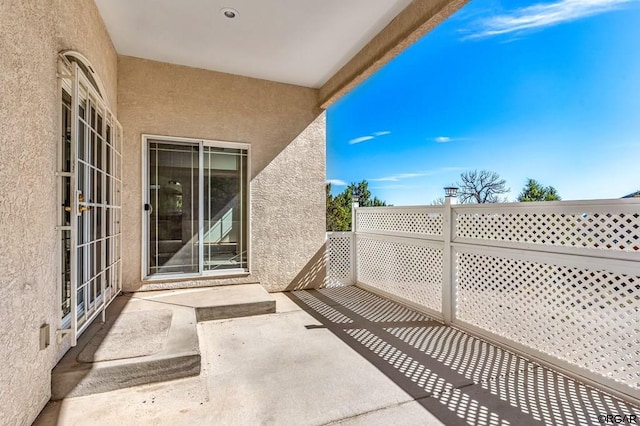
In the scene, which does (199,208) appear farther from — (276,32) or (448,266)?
(448,266)

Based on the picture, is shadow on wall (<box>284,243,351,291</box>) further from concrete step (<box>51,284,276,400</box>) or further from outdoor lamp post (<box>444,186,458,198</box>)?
outdoor lamp post (<box>444,186,458,198</box>)

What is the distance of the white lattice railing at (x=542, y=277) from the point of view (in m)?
2.52

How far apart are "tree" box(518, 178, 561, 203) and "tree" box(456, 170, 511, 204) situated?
5.85ft

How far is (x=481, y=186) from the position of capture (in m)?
16.8

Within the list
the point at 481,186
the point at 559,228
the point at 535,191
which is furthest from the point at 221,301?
the point at 535,191

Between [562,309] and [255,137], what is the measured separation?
4687 mm

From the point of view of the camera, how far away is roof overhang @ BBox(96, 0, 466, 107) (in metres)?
3.43

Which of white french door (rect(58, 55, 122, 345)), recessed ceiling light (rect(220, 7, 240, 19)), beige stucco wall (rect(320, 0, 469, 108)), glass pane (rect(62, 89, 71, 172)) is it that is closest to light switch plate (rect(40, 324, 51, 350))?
white french door (rect(58, 55, 122, 345))

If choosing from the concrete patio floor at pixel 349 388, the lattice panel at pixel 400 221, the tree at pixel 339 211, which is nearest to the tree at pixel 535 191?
the tree at pixel 339 211

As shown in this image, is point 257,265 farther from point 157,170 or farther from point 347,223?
point 347,223

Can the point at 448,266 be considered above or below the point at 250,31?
below

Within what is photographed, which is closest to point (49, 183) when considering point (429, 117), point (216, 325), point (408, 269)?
point (216, 325)

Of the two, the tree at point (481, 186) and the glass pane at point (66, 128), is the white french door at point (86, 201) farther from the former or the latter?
the tree at point (481, 186)

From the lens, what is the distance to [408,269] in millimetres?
4805
